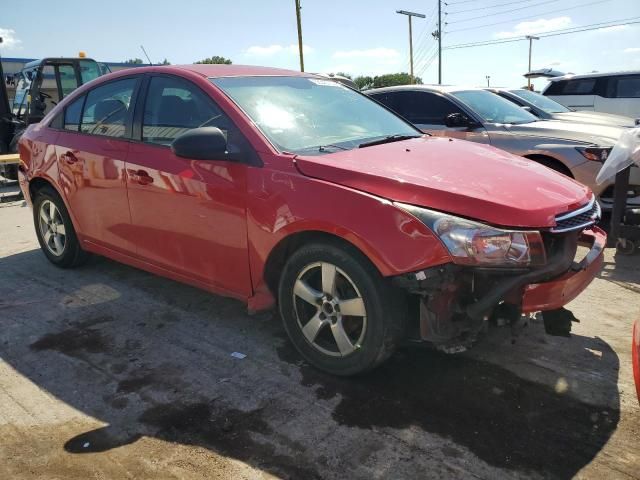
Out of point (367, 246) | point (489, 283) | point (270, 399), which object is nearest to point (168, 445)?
point (270, 399)

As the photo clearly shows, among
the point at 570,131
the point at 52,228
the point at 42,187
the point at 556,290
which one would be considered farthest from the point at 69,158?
the point at 570,131

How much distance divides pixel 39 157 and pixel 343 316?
11.4ft

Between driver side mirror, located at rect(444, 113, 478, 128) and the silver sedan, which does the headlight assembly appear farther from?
driver side mirror, located at rect(444, 113, 478, 128)

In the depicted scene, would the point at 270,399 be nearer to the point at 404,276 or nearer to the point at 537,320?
the point at 404,276

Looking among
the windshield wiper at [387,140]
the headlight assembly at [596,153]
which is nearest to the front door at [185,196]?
the windshield wiper at [387,140]

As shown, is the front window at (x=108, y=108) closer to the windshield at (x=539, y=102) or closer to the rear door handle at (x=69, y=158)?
the rear door handle at (x=69, y=158)

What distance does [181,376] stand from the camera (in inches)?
124

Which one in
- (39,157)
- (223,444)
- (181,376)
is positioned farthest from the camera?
(39,157)

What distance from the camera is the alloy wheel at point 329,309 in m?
2.89

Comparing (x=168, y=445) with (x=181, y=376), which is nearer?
(x=168, y=445)

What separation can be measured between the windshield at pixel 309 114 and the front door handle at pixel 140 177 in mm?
800

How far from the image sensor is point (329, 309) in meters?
3.00

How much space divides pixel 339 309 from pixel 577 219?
134cm

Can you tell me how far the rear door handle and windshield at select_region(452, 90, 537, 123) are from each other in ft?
15.9
